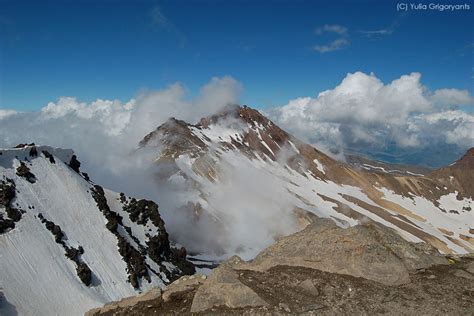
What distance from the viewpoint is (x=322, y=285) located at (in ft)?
59.5

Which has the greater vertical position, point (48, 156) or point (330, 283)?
point (48, 156)

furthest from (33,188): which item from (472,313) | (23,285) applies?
(472,313)

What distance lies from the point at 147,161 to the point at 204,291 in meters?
166

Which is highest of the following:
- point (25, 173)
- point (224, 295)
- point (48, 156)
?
point (48, 156)

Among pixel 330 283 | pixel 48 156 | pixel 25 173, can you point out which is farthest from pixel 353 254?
pixel 48 156

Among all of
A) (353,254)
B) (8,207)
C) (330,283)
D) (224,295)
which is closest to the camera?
(224,295)

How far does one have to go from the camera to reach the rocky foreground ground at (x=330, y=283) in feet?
54.4

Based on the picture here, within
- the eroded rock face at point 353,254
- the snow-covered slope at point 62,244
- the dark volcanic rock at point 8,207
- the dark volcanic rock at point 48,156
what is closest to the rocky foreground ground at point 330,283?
the eroded rock face at point 353,254

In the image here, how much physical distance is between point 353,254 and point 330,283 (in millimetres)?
2353

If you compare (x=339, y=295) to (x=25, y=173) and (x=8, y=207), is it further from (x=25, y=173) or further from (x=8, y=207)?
(x=25, y=173)

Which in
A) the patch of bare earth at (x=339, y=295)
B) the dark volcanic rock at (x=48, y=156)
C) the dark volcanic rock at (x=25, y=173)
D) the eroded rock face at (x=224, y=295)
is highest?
the dark volcanic rock at (x=48, y=156)

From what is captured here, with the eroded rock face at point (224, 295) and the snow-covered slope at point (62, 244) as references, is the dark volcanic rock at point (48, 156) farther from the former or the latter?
the eroded rock face at point (224, 295)

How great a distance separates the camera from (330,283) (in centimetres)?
1827

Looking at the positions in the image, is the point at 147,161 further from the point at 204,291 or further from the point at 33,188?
the point at 204,291
